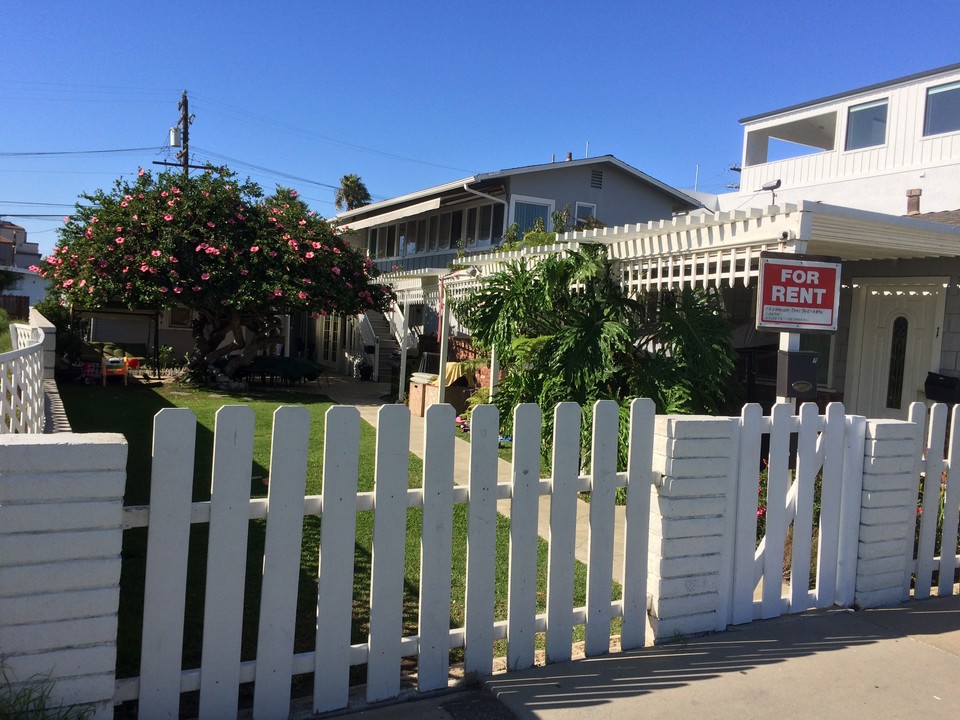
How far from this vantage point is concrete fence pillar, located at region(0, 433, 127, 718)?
8.61 ft

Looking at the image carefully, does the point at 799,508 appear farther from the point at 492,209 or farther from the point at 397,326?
the point at 492,209

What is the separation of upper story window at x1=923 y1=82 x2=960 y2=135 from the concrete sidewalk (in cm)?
1447

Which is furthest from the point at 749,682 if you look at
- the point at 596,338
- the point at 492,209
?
the point at 492,209

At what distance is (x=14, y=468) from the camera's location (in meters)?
2.61

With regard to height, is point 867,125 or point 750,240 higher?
point 867,125

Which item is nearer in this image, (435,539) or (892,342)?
(435,539)

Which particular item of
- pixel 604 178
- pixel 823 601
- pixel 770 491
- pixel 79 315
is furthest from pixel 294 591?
pixel 604 178

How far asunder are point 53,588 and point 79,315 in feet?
57.0

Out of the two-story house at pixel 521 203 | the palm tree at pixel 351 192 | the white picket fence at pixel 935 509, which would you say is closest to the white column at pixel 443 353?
the two-story house at pixel 521 203

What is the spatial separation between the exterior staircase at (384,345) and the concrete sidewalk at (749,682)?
659 inches

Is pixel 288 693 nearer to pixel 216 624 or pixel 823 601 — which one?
pixel 216 624

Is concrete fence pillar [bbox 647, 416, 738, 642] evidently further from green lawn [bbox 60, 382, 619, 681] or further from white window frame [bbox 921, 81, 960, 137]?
white window frame [bbox 921, 81, 960, 137]

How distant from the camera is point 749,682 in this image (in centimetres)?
354

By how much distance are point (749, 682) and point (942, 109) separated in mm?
15979
